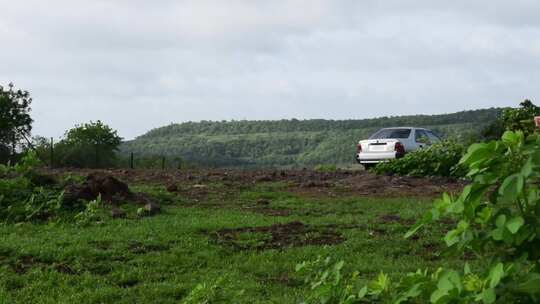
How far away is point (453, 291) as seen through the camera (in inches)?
73.8

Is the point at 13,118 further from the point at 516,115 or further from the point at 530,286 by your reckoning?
the point at 530,286

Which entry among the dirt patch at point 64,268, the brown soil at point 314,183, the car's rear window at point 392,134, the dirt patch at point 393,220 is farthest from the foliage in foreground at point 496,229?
the car's rear window at point 392,134

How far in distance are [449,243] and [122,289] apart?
4971 mm

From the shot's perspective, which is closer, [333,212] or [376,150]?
[333,212]

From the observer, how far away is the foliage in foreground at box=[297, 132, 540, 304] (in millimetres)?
1881

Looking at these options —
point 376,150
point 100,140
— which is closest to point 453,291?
point 376,150

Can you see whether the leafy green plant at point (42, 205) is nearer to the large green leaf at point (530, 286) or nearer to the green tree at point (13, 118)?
the large green leaf at point (530, 286)

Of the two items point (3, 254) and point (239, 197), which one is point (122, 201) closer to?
point (239, 197)

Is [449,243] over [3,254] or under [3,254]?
over

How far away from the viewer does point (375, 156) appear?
23703mm

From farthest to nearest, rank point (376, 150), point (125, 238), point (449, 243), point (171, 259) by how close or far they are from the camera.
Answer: point (376, 150) → point (125, 238) → point (171, 259) → point (449, 243)

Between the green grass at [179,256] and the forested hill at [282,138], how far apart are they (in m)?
35.3

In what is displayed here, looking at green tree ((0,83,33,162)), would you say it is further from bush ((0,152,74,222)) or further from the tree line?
bush ((0,152,74,222))

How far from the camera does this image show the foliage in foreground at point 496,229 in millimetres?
1881
